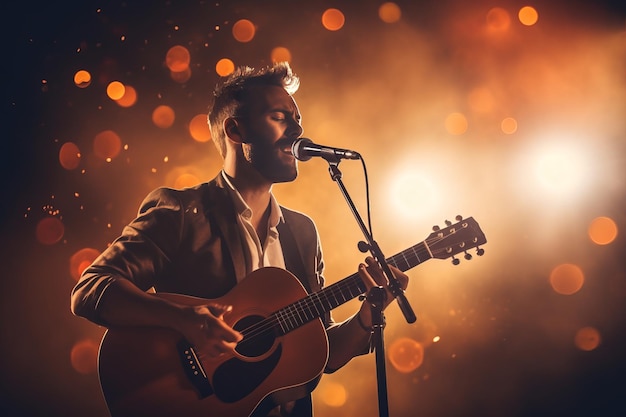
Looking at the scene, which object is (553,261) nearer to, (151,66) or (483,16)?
(483,16)

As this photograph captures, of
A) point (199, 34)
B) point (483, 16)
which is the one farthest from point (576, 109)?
point (199, 34)

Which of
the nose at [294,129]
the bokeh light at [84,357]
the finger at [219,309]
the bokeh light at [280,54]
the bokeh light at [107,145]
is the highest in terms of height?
the bokeh light at [280,54]

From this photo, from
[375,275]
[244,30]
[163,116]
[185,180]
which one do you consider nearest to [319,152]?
[375,275]

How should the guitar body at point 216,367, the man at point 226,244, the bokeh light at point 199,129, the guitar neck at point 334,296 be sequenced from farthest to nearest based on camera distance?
the bokeh light at point 199,129 → the guitar neck at point 334,296 → the man at point 226,244 → the guitar body at point 216,367

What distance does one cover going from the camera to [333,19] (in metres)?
3.47

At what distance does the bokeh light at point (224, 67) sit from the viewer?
3.14 meters

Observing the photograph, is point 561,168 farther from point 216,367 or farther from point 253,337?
point 216,367

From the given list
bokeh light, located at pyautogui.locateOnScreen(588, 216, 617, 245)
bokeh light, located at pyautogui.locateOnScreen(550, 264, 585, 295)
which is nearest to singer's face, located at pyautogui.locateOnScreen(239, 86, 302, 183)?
bokeh light, located at pyautogui.locateOnScreen(550, 264, 585, 295)

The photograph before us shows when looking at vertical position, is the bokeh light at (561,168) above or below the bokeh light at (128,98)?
below

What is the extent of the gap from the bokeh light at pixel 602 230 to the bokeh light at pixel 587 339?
596 millimetres

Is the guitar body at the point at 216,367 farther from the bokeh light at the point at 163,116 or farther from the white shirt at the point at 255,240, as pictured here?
the bokeh light at the point at 163,116

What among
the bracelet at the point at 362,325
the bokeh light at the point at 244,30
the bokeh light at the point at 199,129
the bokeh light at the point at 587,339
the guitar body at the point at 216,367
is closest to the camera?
the guitar body at the point at 216,367

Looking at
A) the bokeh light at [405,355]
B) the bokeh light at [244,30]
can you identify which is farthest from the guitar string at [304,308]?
the bokeh light at [244,30]

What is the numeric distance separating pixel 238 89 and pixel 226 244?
0.87 metres
